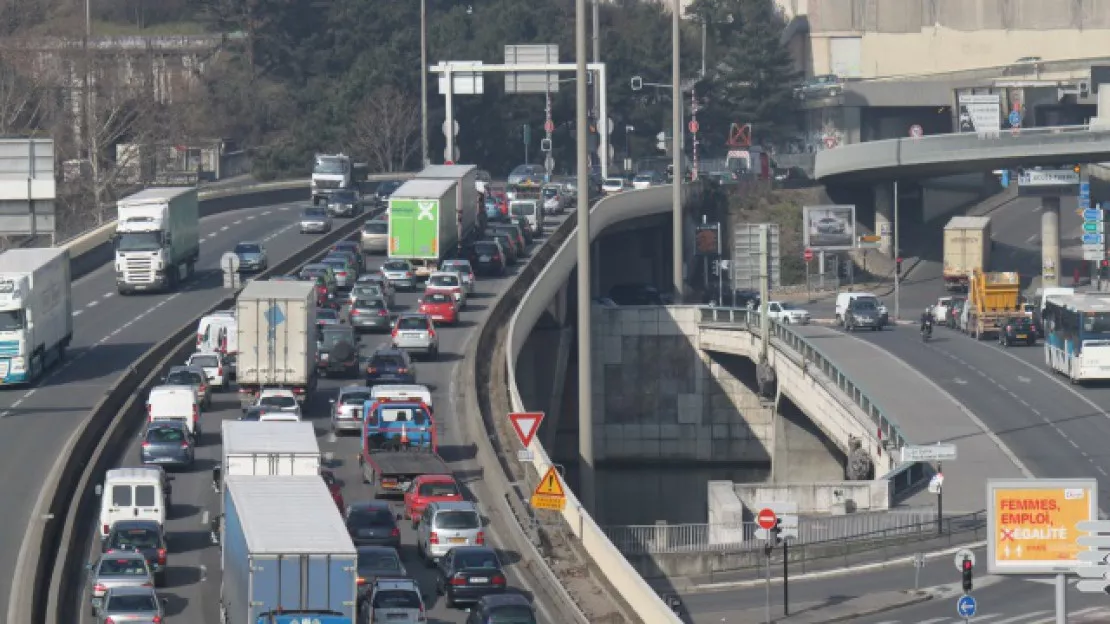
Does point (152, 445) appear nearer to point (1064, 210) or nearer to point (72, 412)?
point (72, 412)

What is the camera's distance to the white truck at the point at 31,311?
62938 mm

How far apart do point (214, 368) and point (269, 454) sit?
2224cm

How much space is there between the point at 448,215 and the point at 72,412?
33.1 metres

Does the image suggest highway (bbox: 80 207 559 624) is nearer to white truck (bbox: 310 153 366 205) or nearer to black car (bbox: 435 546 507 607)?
black car (bbox: 435 546 507 607)

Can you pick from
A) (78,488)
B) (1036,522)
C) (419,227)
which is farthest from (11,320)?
(1036,522)

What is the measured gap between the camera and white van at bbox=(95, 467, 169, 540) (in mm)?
47094

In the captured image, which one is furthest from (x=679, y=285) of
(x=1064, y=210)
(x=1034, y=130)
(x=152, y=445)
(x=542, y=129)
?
(x=542, y=129)

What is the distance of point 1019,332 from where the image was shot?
94500 mm

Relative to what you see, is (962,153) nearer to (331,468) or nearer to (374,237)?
(374,237)

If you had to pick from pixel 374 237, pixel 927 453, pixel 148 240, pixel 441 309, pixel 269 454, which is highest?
pixel 148 240

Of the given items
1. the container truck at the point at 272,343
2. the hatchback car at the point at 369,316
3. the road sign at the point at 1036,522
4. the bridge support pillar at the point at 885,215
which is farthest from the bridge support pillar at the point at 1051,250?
the road sign at the point at 1036,522

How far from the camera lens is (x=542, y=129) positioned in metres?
167

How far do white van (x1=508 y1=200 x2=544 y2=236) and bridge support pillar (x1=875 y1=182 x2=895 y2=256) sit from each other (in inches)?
1456

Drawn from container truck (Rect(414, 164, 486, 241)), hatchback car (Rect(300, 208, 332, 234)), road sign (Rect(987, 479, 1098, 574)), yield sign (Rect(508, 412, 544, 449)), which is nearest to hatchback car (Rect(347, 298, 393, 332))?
container truck (Rect(414, 164, 486, 241))
